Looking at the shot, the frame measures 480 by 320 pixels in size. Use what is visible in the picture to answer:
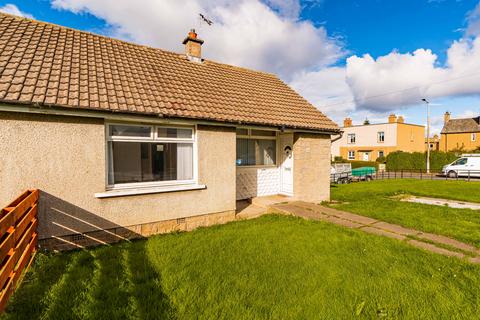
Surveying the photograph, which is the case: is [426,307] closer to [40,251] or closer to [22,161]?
[40,251]

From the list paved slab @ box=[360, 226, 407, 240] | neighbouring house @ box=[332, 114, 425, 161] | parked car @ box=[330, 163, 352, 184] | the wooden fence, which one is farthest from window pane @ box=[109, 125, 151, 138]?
neighbouring house @ box=[332, 114, 425, 161]

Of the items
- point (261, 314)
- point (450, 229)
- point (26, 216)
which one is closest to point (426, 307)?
point (261, 314)

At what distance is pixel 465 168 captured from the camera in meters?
24.3

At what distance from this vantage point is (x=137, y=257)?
5.09 metres

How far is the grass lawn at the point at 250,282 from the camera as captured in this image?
3369 mm

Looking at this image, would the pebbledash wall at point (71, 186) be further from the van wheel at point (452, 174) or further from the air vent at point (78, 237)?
the van wheel at point (452, 174)

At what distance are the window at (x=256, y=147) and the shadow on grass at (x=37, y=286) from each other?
20.9 feet

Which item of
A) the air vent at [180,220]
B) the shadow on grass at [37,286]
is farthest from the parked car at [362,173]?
the shadow on grass at [37,286]

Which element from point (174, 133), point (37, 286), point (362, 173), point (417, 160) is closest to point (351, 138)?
point (417, 160)

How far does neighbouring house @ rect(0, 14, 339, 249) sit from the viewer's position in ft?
17.1

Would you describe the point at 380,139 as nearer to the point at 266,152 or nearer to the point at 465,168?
the point at 465,168

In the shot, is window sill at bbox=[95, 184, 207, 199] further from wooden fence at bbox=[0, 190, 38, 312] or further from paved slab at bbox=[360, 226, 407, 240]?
paved slab at bbox=[360, 226, 407, 240]

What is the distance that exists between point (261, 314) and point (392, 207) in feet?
27.4

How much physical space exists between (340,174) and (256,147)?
1246cm
